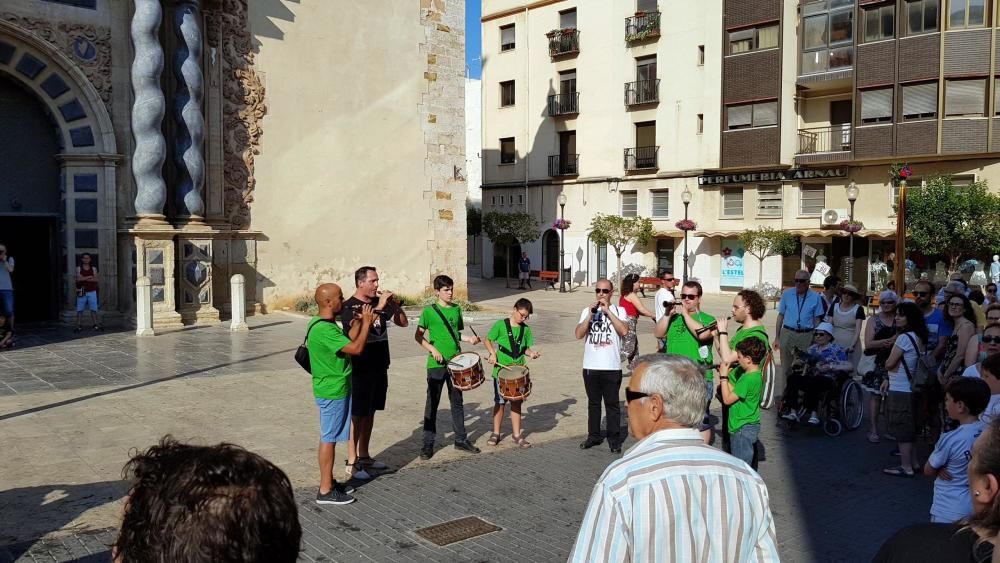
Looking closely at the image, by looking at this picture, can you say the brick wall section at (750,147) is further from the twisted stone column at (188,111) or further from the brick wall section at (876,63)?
the twisted stone column at (188,111)

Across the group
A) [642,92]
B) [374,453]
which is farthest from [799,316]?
[642,92]

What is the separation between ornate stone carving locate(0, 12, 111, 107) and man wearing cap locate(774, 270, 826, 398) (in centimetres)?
1437

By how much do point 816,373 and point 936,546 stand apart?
25.1ft

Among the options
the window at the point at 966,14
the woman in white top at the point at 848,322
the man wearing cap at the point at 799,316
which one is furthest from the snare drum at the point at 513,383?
the window at the point at 966,14

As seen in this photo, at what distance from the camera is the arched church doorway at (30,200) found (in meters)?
17.4

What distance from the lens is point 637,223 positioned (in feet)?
117

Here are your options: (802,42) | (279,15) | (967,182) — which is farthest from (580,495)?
(802,42)

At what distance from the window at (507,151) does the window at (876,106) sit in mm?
17604

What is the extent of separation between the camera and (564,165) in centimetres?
4059

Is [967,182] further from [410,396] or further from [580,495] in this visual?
[580,495]

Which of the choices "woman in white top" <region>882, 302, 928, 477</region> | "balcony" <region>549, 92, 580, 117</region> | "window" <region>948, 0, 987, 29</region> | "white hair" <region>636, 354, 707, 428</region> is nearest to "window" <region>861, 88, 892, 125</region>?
"window" <region>948, 0, 987, 29</region>

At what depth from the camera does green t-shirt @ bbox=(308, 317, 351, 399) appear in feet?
21.6

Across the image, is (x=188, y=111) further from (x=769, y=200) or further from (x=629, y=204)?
(x=629, y=204)

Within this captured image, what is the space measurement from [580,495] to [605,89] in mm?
33487
